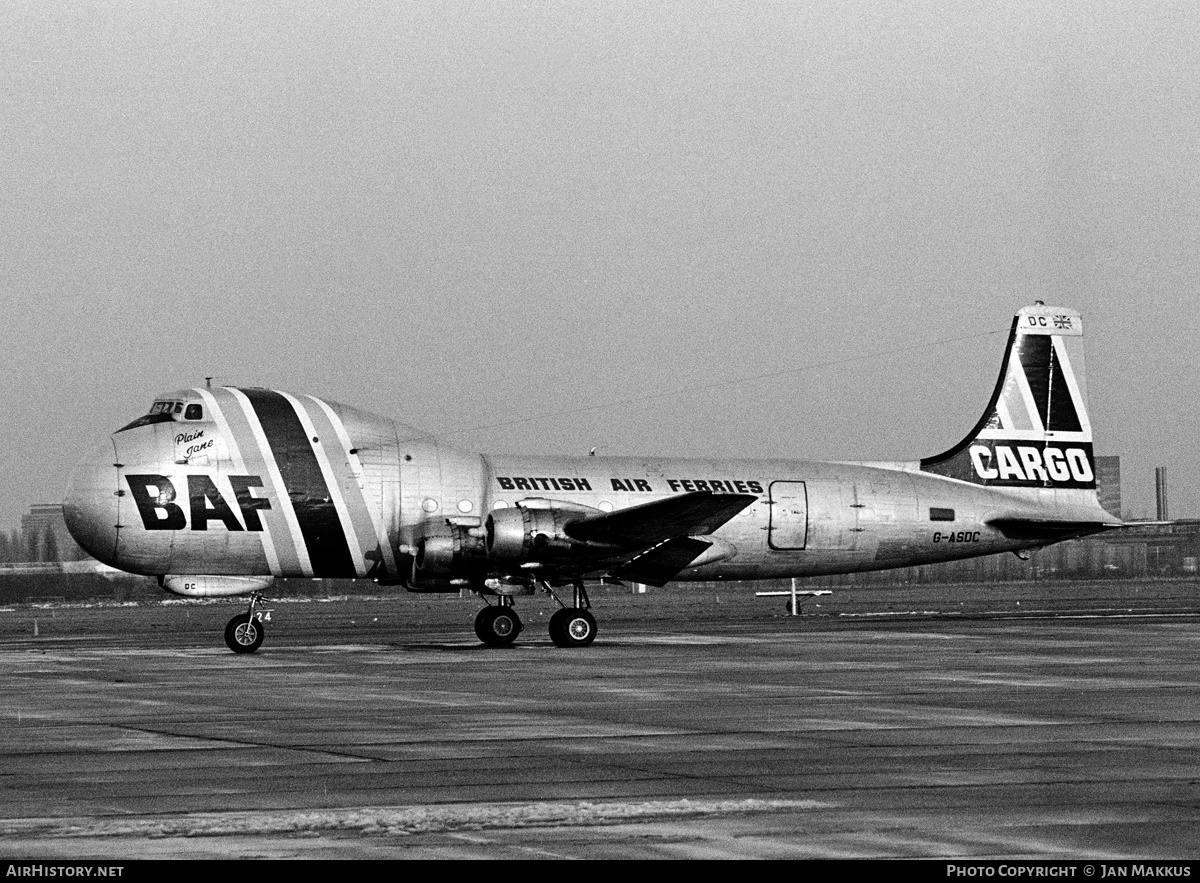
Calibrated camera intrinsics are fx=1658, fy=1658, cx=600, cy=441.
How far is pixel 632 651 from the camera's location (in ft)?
98.4

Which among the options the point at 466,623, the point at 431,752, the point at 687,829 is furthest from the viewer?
the point at 466,623

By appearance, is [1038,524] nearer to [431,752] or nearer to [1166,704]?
[1166,704]

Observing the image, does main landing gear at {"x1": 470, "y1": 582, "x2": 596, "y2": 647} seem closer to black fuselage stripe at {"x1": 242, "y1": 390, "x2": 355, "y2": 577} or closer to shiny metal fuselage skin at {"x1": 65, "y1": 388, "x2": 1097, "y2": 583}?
shiny metal fuselage skin at {"x1": 65, "y1": 388, "x2": 1097, "y2": 583}

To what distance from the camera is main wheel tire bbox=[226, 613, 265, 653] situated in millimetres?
30828

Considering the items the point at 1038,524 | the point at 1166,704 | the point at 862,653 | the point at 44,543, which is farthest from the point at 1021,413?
the point at 44,543

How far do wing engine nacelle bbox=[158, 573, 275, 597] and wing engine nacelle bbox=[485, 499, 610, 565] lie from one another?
4636 millimetres

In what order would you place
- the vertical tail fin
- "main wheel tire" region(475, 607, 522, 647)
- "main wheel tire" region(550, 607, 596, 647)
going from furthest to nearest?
the vertical tail fin < "main wheel tire" region(475, 607, 522, 647) < "main wheel tire" region(550, 607, 596, 647)

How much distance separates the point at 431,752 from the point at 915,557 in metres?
25.0

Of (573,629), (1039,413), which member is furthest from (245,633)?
(1039,413)

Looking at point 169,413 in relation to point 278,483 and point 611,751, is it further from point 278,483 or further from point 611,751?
point 611,751

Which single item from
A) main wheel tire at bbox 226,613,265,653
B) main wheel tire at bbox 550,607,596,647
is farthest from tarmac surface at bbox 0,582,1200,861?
main wheel tire at bbox 226,613,265,653

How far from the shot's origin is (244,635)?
30.9 meters

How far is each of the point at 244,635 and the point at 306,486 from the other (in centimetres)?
310

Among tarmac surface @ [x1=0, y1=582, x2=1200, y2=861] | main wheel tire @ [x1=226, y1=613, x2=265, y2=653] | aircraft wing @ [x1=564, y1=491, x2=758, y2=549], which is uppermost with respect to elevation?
aircraft wing @ [x1=564, y1=491, x2=758, y2=549]
